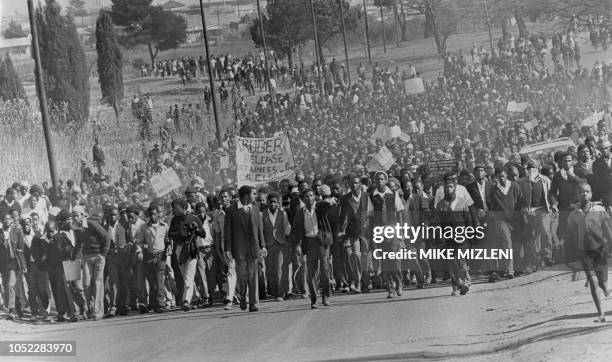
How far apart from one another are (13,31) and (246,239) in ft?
13.4

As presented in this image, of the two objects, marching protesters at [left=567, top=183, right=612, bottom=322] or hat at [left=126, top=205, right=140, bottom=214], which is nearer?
marching protesters at [left=567, top=183, right=612, bottom=322]

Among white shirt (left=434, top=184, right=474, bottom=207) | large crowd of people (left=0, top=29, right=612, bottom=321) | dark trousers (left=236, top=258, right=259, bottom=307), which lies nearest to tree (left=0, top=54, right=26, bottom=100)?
large crowd of people (left=0, top=29, right=612, bottom=321)

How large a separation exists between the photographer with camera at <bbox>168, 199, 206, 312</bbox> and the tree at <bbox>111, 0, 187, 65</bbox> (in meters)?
2.90

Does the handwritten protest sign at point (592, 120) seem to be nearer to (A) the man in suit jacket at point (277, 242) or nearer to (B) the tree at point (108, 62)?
(A) the man in suit jacket at point (277, 242)

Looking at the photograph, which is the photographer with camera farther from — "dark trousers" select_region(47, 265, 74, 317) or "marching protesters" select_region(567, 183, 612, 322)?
"marching protesters" select_region(567, 183, 612, 322)

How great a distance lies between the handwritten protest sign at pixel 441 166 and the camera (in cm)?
1274

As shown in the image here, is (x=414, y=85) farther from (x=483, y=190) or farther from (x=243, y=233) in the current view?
(x=243, y=233)

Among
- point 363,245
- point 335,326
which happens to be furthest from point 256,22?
point 335,326

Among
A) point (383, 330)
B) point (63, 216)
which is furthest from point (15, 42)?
point (383, 330)

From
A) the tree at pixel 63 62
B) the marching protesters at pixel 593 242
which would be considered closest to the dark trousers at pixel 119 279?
the tree at pixel 63 62

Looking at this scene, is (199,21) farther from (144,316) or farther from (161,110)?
(144,316)

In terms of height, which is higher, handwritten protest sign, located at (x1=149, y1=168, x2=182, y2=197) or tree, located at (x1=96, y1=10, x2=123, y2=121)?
tree, located at (x1=96, y1=10, x2=123, y2=121)

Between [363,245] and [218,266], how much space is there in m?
1.72

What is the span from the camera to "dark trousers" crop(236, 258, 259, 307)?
12.4 meters
